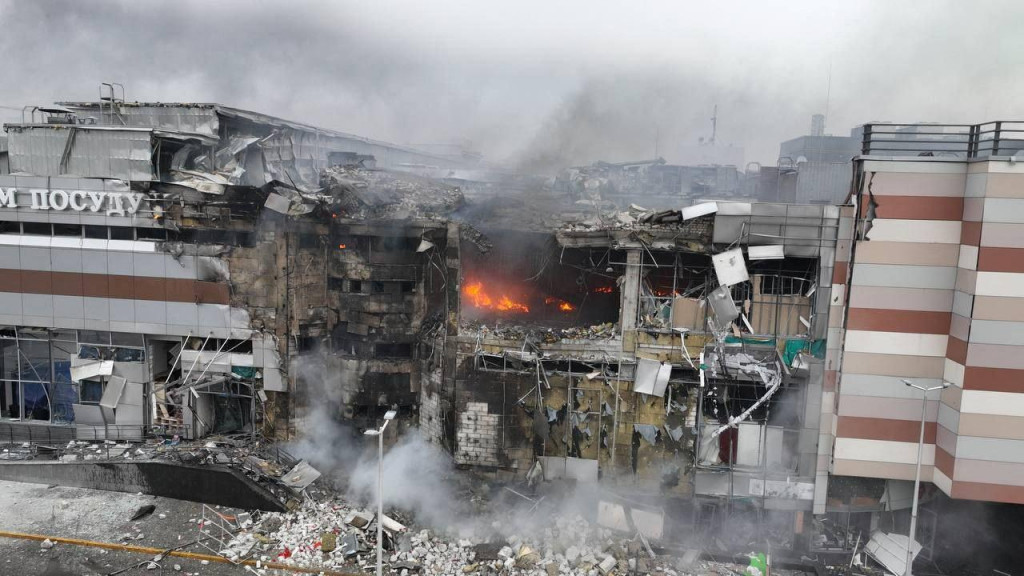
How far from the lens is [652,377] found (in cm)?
1930

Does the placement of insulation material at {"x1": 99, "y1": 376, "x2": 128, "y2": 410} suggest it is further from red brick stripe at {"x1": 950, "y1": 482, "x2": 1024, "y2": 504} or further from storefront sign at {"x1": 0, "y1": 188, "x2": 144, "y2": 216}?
red brick stripe at {"x1": 950, "y1": 482, "x2": 1024, "y2": 504}

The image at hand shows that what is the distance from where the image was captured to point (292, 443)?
21875 mm

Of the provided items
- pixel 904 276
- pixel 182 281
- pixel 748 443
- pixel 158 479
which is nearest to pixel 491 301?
pixel 748 443

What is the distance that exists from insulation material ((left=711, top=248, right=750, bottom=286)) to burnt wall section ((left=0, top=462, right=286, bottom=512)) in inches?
604

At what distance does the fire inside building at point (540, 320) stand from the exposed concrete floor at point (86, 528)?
3.48 metres

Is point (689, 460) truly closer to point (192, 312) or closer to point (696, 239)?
point (696, 239)

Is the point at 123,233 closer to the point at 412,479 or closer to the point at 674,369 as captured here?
the point at 412,479

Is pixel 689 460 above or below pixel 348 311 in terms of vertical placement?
below

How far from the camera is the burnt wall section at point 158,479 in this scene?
1900cm

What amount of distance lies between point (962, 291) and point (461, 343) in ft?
47.8

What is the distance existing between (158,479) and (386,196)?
1180 centimetres

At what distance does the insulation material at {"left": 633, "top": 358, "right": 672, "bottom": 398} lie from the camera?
63.0 feet

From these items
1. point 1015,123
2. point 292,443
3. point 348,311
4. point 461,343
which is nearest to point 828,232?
point 1015,123

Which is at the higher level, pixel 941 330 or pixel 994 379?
pixel 941 330
